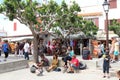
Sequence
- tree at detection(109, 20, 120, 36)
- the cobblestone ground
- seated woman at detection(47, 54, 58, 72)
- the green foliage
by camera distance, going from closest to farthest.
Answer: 1. the cobblestone ground
2. seated woman at detection(47, 54, 58, 72)
3. the green foliage
4. tree at detection(109, 20, 120, 36)

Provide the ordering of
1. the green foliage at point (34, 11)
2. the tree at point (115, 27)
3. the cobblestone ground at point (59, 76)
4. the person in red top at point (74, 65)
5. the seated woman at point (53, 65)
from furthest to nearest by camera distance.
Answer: the tree at point (115, 27) → the green foliage at point (34, 11) → the seated woman at point (53, 65) → the person in red top at point (74, 65) → the cobblestone ground at point (59, 76)

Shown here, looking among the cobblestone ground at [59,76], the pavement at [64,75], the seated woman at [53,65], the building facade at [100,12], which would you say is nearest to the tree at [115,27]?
the building facade at [100,12]

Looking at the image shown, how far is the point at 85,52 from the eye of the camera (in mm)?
22625

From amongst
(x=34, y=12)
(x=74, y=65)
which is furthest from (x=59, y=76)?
(x=34, y=12)

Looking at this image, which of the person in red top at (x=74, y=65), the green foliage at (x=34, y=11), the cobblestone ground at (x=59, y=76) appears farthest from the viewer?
the green foliage at (x=34, y=11)

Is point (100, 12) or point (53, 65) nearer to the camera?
point (53, 65)

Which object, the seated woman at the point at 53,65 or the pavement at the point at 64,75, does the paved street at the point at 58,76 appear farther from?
the seated woman at the point at 53,65

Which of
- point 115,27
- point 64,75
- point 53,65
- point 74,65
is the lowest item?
point 64,75

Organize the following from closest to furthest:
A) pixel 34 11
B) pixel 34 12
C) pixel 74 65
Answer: pixel 74 65
pixel 34 12
pixel 34 11

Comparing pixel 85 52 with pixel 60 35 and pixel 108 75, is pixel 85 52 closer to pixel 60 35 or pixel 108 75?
pixel 108 75

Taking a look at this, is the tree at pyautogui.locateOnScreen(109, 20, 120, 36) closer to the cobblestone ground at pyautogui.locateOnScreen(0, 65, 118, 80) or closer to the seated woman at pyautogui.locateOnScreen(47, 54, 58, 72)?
the seated woman at pyautogui.locateOnScreen(47, 54, 58, 72)

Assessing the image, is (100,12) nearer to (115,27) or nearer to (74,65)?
(115,27)

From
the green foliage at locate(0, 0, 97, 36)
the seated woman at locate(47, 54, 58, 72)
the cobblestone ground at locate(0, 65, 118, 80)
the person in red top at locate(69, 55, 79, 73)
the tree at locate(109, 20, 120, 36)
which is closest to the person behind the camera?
the cobblestone ground at locate(0, 65, 118, 80)

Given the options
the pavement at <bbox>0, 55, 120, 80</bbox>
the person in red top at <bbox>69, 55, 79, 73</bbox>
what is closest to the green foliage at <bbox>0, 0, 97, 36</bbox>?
the pavement at <bbox>0, 55, 120, 80</bbox>
